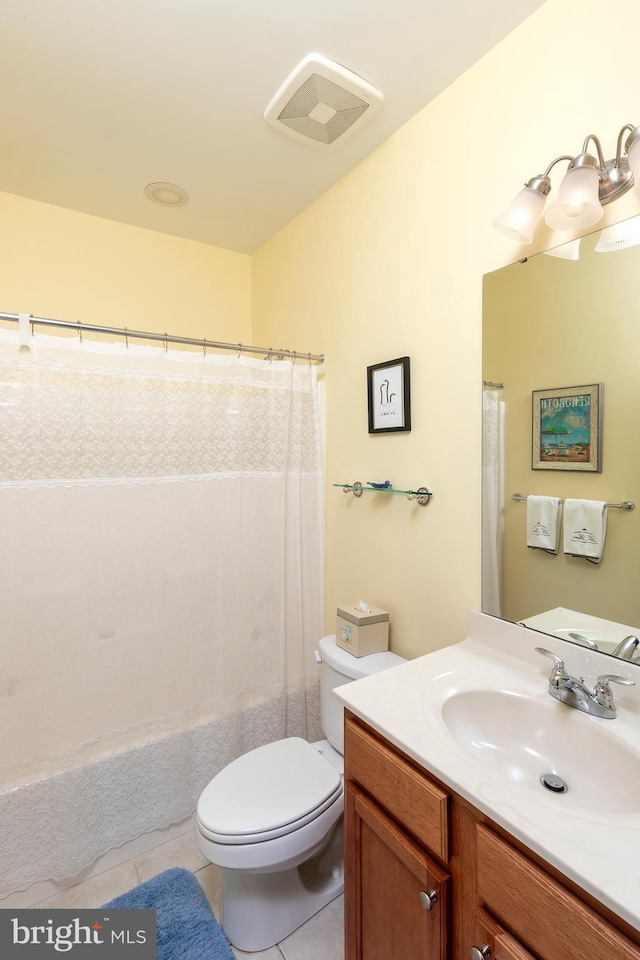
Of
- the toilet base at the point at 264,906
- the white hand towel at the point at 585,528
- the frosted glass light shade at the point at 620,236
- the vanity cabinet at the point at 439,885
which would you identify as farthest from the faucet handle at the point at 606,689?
the toilet base at the point at 264,906

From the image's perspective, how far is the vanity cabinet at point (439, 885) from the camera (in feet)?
2.04

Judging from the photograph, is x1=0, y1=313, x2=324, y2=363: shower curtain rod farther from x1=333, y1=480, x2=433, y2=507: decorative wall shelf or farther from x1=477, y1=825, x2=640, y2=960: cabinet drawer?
x1=477, y1=825, x2=640, y2=960: cabinet drawer

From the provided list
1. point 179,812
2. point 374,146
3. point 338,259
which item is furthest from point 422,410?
point 179,812

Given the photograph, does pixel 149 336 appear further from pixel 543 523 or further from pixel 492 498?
pixel 543 523

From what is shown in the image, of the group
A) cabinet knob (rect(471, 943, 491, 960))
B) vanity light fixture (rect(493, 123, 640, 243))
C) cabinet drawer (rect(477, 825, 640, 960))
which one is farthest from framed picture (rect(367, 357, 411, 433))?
cabinet knob (rect(471, 943, 491, 960))

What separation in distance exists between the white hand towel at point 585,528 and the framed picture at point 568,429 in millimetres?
93

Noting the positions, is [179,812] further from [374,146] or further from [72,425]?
[374,146]

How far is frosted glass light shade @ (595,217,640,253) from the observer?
1002 millimetres

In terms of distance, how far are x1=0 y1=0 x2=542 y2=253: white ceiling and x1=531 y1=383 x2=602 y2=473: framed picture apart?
1.02m

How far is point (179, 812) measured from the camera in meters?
1.71

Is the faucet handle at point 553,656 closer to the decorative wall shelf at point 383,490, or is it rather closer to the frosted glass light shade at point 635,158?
the decorative wall shelf at point 383,490

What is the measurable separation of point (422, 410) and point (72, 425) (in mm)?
1180

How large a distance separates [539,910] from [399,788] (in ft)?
0.99

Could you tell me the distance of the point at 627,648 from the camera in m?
1.01
